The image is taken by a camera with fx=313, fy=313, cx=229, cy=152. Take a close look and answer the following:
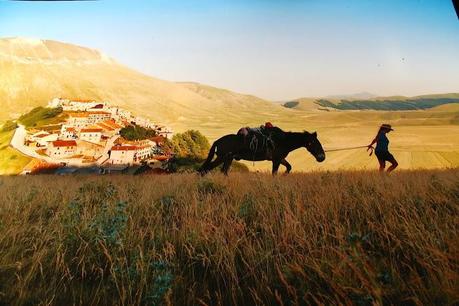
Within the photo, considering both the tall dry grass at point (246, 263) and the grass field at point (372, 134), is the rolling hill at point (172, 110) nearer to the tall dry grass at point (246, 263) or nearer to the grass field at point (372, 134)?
the grass field at point (372, 134)

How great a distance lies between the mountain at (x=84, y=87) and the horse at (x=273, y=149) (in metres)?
28.8

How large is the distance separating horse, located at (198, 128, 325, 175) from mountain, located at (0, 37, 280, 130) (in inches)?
1132

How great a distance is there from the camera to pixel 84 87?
148 ft

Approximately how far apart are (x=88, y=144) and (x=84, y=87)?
1418 centimetres

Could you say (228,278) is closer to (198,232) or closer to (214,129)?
(198,232)

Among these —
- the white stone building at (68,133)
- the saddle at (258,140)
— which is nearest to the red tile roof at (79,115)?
the white stone building at (68,133)

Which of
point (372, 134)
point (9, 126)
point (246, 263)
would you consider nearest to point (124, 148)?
point (9, 126)

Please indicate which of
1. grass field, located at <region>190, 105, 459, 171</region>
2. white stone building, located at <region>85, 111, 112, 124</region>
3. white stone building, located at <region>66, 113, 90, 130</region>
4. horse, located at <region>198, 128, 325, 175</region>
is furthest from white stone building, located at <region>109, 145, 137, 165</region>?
horse, located at <region>198, 128, 325, 175</region>

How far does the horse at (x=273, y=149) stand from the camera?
12.8m

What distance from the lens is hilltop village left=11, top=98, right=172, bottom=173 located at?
111 feet

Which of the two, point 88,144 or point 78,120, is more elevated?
point 78,120

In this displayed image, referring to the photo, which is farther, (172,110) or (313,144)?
(172,110)

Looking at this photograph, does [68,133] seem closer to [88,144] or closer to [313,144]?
[88,144]

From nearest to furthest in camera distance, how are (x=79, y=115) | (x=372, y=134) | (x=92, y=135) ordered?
(x=92, y=135) < (x=79, y=115) < (x=372, y=134)
